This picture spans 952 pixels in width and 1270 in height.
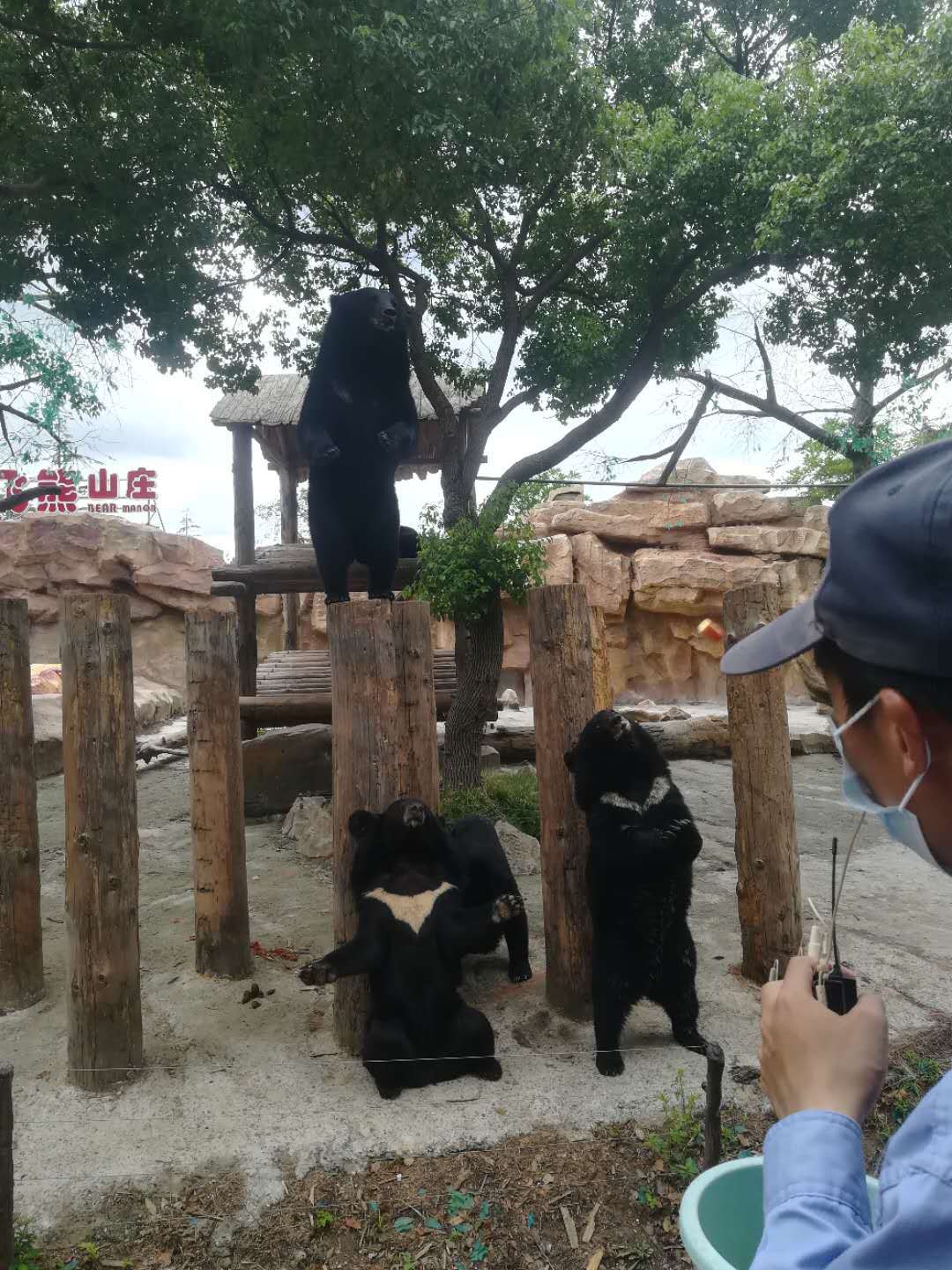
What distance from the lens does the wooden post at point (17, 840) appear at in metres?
3.90

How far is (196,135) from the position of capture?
20.1ft

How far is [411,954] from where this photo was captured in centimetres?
325

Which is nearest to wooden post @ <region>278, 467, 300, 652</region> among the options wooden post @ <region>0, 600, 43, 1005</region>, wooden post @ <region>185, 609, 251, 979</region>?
wooden post @ <region>185, 609, 251, 979</region>

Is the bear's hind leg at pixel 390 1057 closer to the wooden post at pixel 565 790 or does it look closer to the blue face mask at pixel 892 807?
the wooden post at pixel 565 790

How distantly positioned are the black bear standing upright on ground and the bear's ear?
187 centimetres

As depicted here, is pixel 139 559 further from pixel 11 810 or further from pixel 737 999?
pixel 737 999

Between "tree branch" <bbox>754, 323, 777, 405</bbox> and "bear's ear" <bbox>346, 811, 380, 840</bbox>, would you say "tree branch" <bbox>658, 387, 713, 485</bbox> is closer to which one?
"tree branch" <bbox>754, 323, 777, 405</bbox>

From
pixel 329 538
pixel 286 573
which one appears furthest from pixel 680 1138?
pixel 286 573

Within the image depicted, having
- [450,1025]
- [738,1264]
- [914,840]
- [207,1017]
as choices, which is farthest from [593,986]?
[914,840]

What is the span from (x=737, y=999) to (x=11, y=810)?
340cm

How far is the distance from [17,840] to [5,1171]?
1.85m

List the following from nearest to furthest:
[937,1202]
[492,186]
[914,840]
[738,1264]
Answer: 1. [937,1202]
2. [914,840]
3. [738,1264]
4. [492,186]

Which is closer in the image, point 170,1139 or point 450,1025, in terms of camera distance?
point 170,1139

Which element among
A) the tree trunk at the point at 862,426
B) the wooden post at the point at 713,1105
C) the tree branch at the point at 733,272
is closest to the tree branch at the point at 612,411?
the tree branch at the point at 733,272
